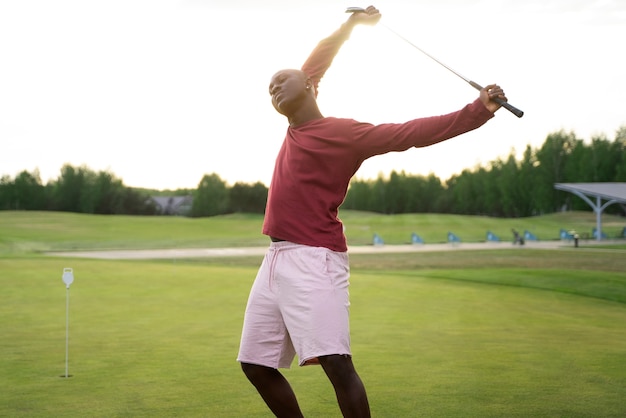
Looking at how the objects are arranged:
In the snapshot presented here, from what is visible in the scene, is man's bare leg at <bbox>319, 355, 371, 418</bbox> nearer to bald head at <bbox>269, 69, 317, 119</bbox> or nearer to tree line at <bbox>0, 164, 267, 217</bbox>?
bald head at <bbox>269, 69, 317, 119</bbox>

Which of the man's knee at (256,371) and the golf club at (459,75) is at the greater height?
the golf club at (459,75)

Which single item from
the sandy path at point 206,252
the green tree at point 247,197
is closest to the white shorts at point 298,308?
the sandy path at point 206,252

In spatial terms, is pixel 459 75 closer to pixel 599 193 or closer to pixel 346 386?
pixel 346 386

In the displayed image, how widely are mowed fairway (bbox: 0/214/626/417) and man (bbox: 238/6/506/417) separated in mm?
1154

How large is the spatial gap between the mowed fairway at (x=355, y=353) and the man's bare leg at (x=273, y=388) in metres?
0.92

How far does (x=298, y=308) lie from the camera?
10.1 ft

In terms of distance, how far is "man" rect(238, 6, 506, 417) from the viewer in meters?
3.03

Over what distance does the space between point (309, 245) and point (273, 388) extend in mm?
650

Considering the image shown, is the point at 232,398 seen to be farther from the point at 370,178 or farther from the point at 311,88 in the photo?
the point at 370,178

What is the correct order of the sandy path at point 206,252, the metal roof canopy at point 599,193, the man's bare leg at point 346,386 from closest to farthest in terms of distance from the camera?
the man's bare leg at point 346,386 → the sandy path at point 206,252 → the metal roof canopy at point 599,193

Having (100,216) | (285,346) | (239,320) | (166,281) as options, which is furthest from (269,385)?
(100,216)

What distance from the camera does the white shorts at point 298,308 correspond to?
3.04 metres

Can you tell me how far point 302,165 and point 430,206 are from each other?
8181cm

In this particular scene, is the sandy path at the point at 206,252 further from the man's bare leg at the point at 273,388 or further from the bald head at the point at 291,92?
the bald head at the point at 291,92
